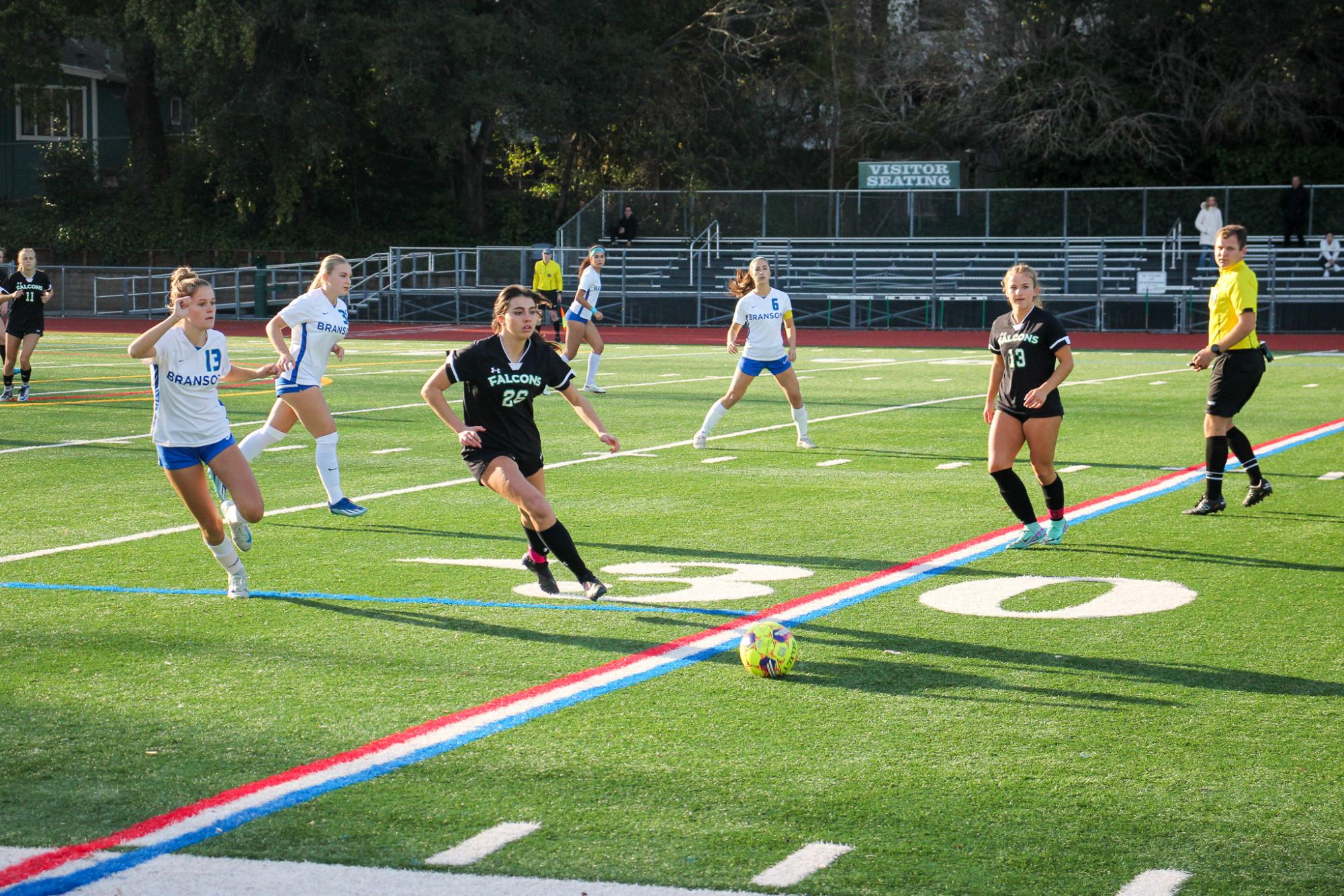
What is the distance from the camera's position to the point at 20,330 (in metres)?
20.0

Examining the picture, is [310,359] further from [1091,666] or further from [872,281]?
[872,281]

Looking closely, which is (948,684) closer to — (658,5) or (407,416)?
(407,416)

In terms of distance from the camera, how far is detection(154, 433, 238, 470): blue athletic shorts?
8172 mm

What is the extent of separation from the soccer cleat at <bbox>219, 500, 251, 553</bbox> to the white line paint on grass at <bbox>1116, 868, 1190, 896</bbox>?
→ 5.97 m

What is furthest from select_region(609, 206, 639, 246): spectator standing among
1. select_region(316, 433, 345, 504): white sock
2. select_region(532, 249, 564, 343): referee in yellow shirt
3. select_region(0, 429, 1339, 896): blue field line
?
select_region(0, 429, 1339, 896): blue field line

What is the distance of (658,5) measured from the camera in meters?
48.5

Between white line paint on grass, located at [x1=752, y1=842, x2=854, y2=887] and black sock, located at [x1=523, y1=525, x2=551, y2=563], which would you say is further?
black sock, located at [x1=523, y1=525, x2=551, y2=563]

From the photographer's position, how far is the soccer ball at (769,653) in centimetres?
636

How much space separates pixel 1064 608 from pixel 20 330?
1622cm

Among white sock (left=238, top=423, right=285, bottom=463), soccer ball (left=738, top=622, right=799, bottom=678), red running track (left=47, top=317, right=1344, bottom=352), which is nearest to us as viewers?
soccer ball (left=738, top=622, right=799, bottom=678)

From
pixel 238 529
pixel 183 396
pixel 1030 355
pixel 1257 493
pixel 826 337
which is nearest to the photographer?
pixel 183 396

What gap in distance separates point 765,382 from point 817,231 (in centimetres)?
1807

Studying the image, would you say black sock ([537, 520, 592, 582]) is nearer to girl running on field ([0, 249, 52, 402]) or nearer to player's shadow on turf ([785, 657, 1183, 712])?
player's shadow on turf ([785, 657, 1183, 712])

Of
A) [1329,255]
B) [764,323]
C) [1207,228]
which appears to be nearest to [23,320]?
[764,323]
